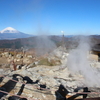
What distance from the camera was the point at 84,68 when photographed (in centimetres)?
838

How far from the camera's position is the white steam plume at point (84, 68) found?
7.16m

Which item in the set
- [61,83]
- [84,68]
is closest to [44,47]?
[84,68]

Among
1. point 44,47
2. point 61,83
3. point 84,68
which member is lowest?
point 61,83

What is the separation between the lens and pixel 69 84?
7273 millimetres

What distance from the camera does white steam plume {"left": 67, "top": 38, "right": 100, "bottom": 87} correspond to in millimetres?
7156

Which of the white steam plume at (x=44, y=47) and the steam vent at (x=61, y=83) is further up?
the white steam plume at (x=44, y=47)

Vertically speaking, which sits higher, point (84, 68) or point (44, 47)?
point (44, 47)

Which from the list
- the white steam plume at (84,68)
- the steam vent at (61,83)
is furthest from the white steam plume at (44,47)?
the steam vent at (61,83)

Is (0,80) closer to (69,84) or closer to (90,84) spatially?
(69,84)

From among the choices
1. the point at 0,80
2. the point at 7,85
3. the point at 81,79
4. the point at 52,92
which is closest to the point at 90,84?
the point at 81,79

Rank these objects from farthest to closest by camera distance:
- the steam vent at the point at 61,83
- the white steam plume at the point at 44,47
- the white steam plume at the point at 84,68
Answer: the white steam plume at the point at 44,47 < the white steam plume at the point at 84,68 < the steam vent at the point at 61,83

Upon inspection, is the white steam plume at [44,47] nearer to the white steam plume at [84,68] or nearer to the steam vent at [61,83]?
the white steam plume at [84,68]

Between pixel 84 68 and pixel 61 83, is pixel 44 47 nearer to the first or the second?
pixel 84 68

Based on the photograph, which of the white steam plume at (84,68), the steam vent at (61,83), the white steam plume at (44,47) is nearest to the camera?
the steam vent at (61,83)
